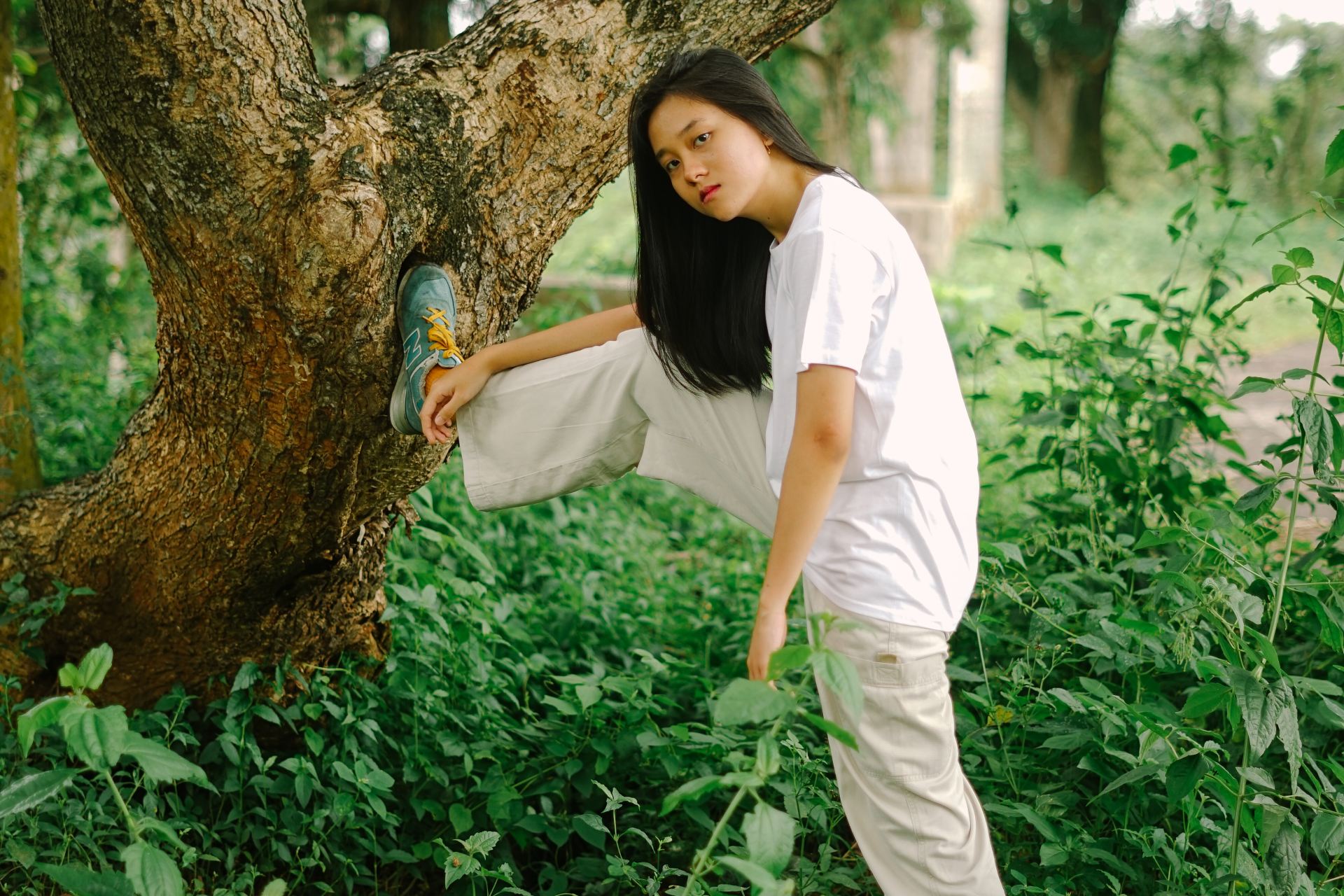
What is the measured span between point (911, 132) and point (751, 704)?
35.8ft

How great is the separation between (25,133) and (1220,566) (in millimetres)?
4482

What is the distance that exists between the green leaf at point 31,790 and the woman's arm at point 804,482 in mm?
990

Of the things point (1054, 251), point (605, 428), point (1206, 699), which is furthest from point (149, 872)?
point (1054, 251)

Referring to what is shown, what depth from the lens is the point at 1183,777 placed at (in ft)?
6.57

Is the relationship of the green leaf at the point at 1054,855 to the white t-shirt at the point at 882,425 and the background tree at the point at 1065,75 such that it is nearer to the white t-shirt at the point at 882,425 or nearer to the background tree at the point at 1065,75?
the white t-shirt at the point at 882,425

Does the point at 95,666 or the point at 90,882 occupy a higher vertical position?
the point at 95,666

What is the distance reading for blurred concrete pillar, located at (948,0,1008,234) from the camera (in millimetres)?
13039

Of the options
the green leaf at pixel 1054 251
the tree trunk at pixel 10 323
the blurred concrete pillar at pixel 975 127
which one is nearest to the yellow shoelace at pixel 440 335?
the tree trunk at pixel 10 323

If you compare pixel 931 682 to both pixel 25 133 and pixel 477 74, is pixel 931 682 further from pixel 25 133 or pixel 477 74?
pixel 25 133

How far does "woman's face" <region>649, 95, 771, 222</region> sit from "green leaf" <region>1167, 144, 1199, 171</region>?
4.75 feet

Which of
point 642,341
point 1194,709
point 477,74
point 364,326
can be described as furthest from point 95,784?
point 1194,709

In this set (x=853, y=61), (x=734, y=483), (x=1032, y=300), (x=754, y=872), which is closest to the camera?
(x=754, y=872)

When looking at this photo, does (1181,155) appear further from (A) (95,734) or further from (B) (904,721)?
(A) (95,734)

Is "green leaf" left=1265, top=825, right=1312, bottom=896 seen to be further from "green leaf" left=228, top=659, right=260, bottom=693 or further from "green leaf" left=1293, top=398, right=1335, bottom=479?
"green leaf" left=228, top=659, right=260, bottom=693
